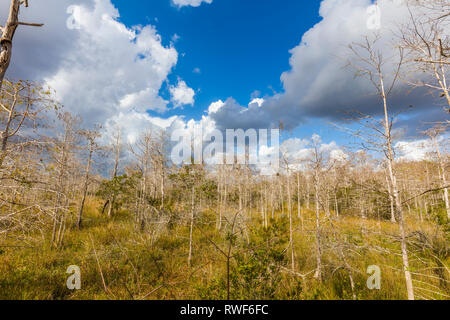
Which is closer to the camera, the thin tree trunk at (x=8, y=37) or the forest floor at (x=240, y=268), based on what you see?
the thin tree trunk at (x=8, y=37)

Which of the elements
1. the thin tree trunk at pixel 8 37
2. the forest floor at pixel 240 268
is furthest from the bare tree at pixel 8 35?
the forest floor at pixel 240 268

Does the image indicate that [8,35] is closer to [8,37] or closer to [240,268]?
[8,37]

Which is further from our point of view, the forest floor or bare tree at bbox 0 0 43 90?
the forest floor

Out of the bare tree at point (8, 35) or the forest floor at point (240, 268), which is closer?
the bare tree at point (8, 35)

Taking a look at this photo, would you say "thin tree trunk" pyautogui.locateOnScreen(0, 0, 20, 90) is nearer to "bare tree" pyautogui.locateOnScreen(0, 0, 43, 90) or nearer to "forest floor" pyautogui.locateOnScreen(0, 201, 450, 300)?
"bare tree" pyautogui.locateOnScreen(0, 0, 43, 90)

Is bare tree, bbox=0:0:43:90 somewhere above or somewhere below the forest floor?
above

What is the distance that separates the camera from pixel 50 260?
8.09 meters

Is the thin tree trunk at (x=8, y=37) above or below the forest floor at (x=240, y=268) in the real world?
above

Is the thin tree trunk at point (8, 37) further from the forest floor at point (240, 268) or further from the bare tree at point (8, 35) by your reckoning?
the forest floor at point (240, 268)

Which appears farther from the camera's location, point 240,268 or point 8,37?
point 240,268

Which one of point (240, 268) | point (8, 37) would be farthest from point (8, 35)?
point (240, 268)

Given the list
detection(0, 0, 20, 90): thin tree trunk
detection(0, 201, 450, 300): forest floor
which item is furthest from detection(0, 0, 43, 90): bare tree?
detection(0, 201, 450, 300): forest floor

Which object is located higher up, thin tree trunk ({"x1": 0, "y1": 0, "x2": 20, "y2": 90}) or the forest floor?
thin tree trunk ({"x1": 0, "y1": 0, "x2": 20, "y2": 90})
